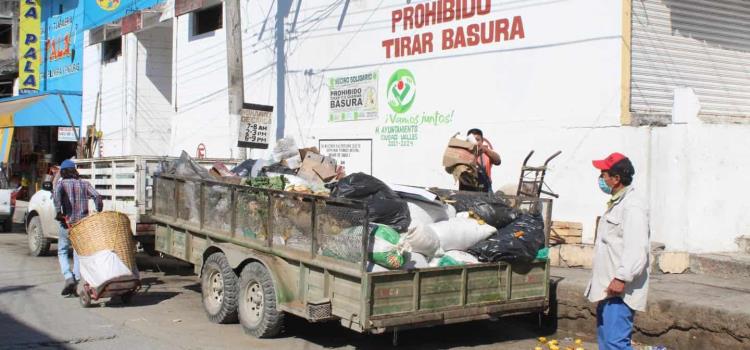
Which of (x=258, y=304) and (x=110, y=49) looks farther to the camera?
(x=110, y=49)

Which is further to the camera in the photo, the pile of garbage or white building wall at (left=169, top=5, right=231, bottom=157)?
white building wall at (left=169, top=5, right=231, bottom=157)

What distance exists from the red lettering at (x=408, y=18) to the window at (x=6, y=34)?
22314 mm

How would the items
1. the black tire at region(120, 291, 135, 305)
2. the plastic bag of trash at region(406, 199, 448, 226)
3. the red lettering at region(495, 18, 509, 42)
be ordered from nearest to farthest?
the plastic bag of trash at region(406, 199, 448, 226) < the black tire at region(120, 291, 135, 305) < the red lettering at region(495, 18, 509, 42)

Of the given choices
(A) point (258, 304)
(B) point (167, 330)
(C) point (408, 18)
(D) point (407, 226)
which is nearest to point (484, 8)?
(C) point (408, 18)

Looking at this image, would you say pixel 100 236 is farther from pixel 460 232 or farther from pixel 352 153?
pixel 352 153

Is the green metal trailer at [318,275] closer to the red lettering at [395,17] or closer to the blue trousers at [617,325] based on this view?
the blue trousers at [617,325]

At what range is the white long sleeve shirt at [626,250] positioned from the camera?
16.4ft

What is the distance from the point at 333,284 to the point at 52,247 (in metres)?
9.39

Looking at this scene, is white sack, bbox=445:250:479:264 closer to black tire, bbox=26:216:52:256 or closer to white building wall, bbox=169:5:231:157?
black tire, bbox=26:216:52:256

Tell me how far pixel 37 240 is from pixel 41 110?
10734mm

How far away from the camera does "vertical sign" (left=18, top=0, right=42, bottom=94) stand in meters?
25.7

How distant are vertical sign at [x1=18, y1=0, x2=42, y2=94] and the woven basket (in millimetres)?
19475

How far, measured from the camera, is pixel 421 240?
651 centimetres

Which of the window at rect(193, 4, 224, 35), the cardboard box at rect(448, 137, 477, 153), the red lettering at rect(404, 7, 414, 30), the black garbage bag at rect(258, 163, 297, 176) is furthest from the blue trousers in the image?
the window at rect(193, 4, 224, 35)
